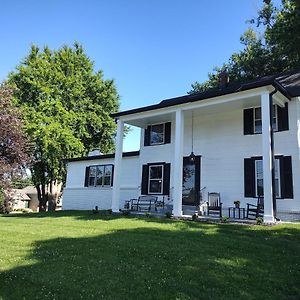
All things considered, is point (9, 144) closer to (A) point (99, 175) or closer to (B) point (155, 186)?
(B) point (155, 186)

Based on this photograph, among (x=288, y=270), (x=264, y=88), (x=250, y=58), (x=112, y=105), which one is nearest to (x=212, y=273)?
(x=288, y=270)

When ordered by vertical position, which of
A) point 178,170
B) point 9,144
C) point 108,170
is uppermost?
point 9,144

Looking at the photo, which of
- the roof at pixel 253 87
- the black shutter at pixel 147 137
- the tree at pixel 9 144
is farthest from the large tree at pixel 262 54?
the tree at pixel 9 144

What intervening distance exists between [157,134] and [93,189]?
5750 mm

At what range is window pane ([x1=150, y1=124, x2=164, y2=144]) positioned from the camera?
18219 mm

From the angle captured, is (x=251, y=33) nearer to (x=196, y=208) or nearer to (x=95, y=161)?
(x=95, y=161)

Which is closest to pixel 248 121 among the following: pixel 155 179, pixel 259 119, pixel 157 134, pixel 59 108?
pixel 259 119

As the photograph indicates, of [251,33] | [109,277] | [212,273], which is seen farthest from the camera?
[251,33]

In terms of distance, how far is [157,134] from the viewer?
18.4 metres

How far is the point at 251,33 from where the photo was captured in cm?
3228

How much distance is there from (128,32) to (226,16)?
522cm

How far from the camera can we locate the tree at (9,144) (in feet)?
44.7

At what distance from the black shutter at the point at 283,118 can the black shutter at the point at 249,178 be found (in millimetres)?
1863

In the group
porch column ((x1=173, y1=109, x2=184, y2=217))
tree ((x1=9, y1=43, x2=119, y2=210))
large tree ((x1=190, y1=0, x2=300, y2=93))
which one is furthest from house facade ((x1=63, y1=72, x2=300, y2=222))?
large tree ((x1=190, y1=0, x2=300, y2=93))
